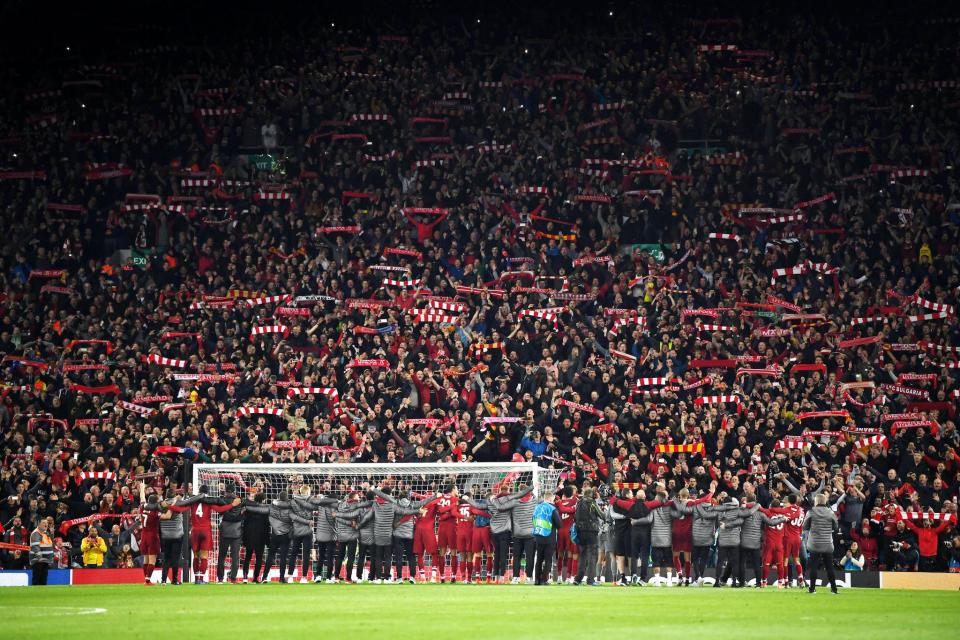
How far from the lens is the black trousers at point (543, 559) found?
2445 cm

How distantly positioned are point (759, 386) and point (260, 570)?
40.9 ft

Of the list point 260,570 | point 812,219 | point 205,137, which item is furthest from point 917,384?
point 205,137

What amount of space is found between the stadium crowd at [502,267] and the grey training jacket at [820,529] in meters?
2.99

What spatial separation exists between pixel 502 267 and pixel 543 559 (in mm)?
13487

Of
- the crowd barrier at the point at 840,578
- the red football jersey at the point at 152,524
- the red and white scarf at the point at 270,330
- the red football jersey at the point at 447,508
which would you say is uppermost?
the red and white scarf at the point at 270,330

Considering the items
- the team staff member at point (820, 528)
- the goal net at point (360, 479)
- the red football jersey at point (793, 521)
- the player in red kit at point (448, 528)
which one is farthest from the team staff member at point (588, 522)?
the team staff member at point (820, 528)

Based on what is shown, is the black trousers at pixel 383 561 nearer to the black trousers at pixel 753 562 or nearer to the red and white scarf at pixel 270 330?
the black trousers at pixel 753 562

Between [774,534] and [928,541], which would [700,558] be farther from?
[928,541]

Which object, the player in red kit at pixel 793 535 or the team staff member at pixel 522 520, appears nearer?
the team staff member at pixel 522 520

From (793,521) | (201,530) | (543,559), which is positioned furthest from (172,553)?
(793,521)

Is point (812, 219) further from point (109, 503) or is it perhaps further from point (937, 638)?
point (937, 638)

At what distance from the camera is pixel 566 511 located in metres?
25.8

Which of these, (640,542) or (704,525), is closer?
(704,525)

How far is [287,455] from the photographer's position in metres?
30.5
